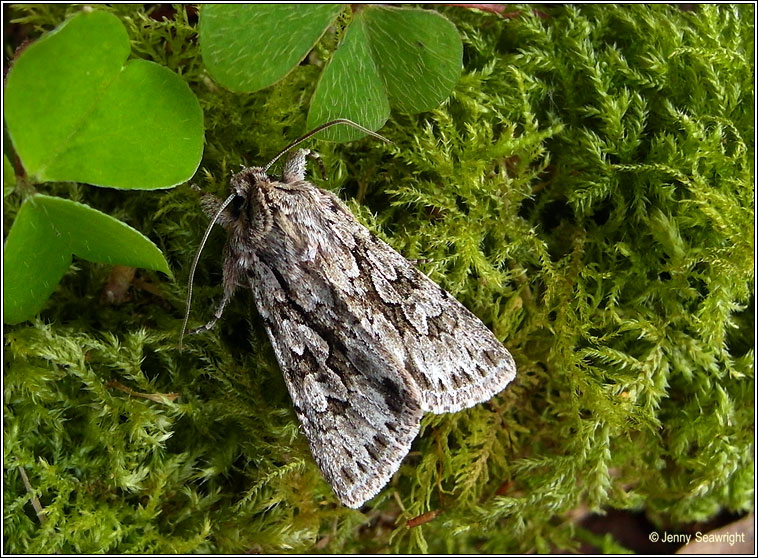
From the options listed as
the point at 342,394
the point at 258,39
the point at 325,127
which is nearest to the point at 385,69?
the point at 325,127

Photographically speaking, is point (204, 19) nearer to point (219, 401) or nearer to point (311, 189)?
point (311, 189)

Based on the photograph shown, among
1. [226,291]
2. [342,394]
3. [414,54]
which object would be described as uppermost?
[414,54]

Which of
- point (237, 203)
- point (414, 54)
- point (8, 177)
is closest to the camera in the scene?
point (8, 177)

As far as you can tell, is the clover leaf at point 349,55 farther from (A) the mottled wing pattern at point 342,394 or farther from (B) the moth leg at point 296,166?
(A) the mottled wing pattern at point 342,394

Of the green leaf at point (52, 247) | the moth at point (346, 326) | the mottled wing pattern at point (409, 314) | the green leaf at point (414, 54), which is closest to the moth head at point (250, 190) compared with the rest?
the moth at point (346, 326)

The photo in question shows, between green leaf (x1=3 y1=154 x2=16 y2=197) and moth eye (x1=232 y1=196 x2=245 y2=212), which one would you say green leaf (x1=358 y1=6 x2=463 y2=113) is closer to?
moth eye (x1=232 y1=196 x2=245 y2=212)

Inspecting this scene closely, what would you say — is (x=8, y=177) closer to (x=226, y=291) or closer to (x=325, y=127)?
(x=226, y=291)

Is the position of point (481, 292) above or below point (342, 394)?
above
